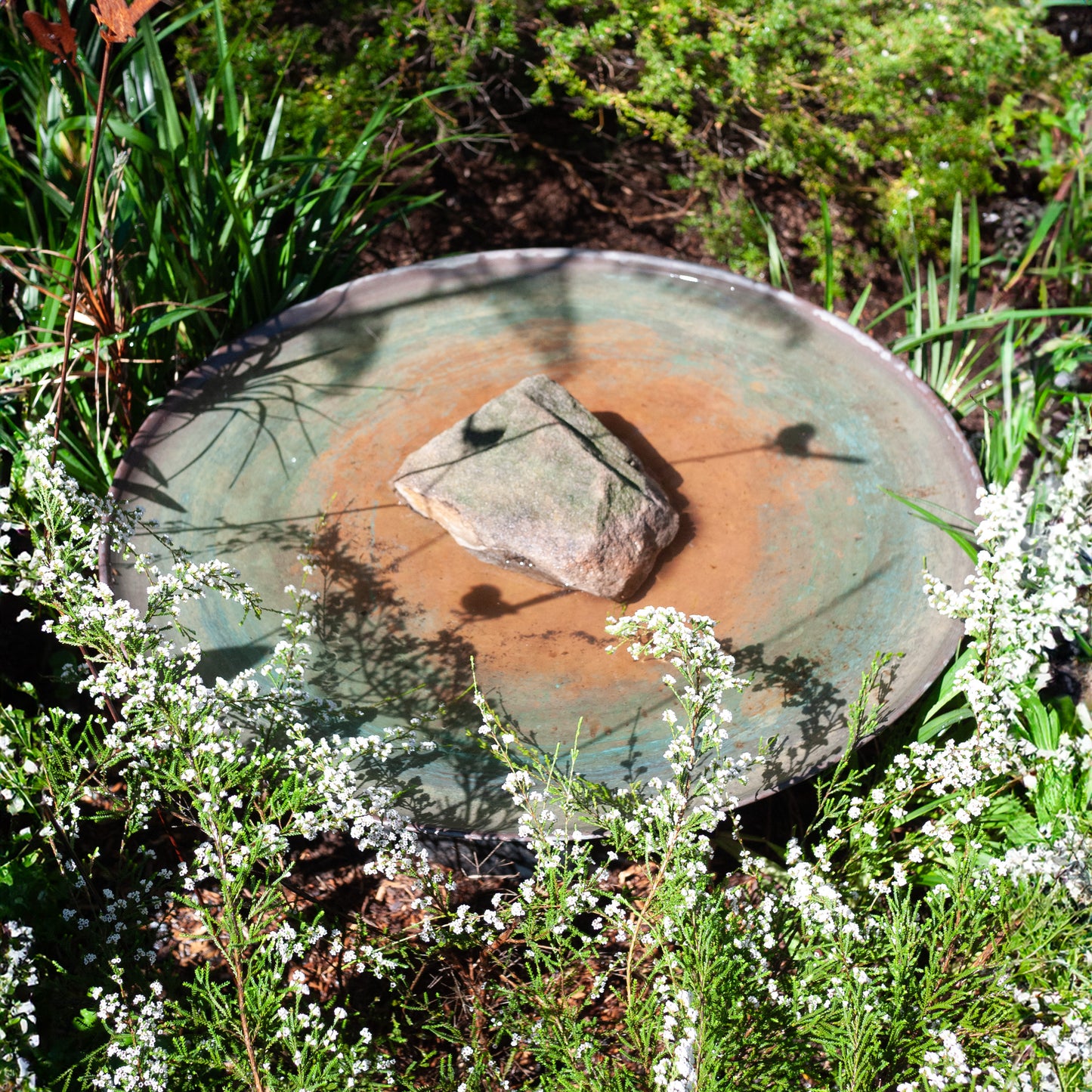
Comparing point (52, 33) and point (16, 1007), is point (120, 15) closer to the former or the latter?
point (52, 33)

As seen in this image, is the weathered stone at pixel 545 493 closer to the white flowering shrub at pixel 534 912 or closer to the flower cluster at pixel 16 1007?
the white flowering shrub at pixel 534 912

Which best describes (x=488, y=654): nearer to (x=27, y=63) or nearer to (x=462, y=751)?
(x=462, y=751)

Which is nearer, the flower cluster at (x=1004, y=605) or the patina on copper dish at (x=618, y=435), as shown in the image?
the flower cluster at (x=1004, y=605)

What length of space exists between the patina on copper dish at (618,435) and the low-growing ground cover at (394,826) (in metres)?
0.08

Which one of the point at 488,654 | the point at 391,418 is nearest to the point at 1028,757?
→ the point at 488,654

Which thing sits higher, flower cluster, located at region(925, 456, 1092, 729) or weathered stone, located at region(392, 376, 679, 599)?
weathered stone, located at region(392, 376, 679, 599)

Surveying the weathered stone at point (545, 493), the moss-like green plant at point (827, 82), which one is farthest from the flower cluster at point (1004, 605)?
the moss-like green plant at point (827, 82)

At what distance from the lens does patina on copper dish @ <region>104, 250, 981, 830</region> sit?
6.31ft

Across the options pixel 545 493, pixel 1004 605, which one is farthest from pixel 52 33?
pixel 1004 605

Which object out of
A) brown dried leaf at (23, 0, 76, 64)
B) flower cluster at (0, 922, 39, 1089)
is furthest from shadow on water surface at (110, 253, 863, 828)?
brown dried leaf at (23, 0, 76, 64)

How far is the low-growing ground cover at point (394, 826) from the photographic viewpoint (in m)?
1.60

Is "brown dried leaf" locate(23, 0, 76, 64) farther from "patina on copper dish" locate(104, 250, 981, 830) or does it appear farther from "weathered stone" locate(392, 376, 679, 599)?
"weathered stone" locate(392, 376, 679, 599)

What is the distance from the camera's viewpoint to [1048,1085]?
5.08 ft

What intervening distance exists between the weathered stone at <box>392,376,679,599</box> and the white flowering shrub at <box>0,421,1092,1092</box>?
0.20 m
